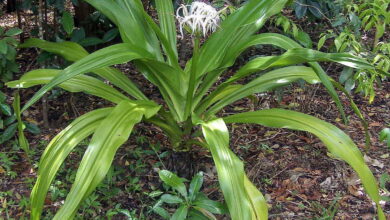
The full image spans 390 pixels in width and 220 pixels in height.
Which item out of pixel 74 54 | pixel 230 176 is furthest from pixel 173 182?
pixel 74 54

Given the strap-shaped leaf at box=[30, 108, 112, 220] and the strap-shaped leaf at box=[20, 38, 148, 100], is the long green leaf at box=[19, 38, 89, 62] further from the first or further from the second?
the strap-shaped leaf at box=[30, 108, 112, 220]

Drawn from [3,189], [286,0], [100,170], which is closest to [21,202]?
[3,189]

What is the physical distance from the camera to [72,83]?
1941 millimetres

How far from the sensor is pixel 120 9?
1956 millimetres

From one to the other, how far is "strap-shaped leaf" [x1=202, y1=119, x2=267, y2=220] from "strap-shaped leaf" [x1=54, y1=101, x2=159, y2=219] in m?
0.29

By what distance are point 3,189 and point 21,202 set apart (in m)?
0.19

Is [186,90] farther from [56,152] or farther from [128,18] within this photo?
[56,152]

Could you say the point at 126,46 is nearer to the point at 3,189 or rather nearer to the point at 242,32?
the point at 242,32

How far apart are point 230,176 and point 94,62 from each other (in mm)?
604

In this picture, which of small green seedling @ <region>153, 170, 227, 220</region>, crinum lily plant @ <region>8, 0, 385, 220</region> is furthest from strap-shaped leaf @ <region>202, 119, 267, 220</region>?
small green seedling @ <region>153, 170, 227, 220</region>

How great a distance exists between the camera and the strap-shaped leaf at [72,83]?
1.91 m

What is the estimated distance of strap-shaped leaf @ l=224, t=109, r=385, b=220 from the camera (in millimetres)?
1649

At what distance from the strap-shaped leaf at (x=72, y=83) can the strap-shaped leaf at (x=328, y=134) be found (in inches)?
21.0

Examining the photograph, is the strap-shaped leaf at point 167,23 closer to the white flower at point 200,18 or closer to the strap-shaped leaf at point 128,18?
the strap-shaped leaf at point 128,18
